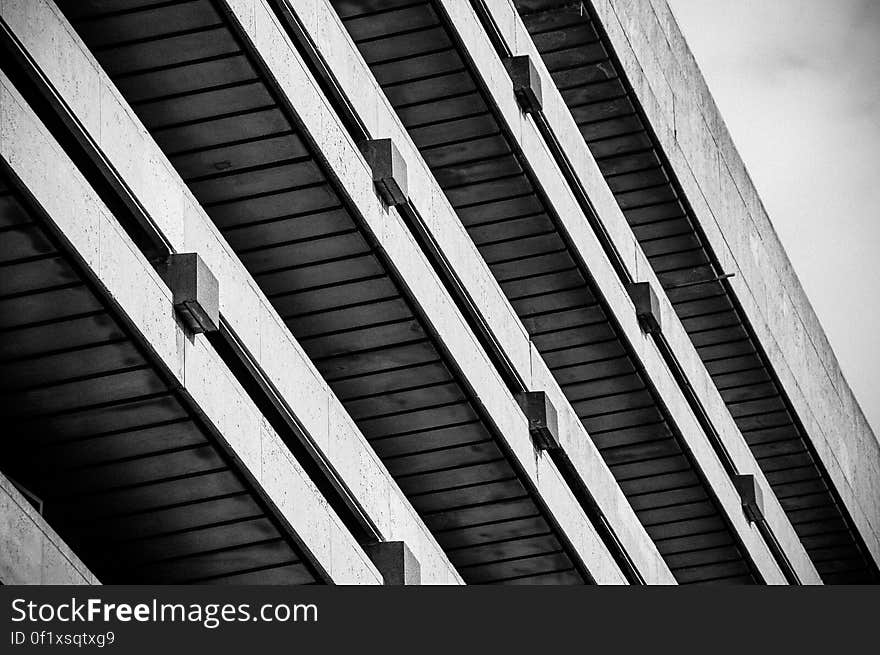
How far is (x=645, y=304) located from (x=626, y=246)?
82 centimetres

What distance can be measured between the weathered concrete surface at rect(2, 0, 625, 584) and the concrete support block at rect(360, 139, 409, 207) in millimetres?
178

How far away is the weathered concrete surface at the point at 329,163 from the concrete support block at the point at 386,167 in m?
0.18

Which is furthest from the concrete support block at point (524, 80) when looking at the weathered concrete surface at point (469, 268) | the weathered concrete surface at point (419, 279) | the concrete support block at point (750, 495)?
the concrete support block at point (750, 495)

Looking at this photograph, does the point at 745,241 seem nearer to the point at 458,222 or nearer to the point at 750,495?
the point at 750,495

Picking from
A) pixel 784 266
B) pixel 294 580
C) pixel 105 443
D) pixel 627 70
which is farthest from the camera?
pixel 784 266

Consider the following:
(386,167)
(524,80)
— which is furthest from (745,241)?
(386,167)

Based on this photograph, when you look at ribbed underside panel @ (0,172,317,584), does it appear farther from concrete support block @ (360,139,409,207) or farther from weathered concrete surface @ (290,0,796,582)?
weathered concrete surface @ (290,0,796,582)

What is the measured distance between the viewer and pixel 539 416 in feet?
75.7

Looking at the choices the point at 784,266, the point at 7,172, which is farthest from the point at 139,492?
the point at 784,266

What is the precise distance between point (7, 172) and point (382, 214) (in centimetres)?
633

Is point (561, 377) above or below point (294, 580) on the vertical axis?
above

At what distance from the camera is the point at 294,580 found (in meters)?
18.6

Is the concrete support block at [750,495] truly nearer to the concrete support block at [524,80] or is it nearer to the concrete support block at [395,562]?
the concrete support block at [524,80]

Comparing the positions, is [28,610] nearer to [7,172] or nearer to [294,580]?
[7,172]
